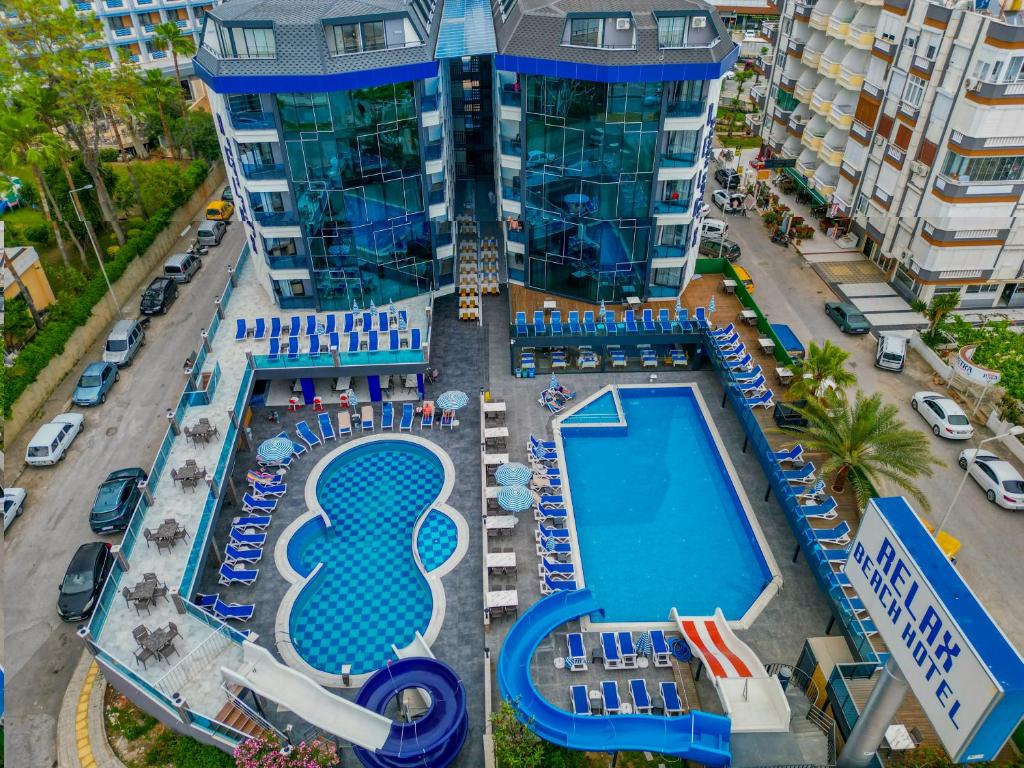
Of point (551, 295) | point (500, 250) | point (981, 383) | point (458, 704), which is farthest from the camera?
point (500, 250)

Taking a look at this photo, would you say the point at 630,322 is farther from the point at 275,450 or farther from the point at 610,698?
the point at 610,698

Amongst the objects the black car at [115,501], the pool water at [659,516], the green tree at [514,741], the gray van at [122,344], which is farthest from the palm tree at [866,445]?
the gray van at [122,344]

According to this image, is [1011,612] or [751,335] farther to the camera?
[751,335]

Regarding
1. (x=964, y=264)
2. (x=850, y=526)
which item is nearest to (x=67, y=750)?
(x=850, y=526)

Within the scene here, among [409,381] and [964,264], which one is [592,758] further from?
[964,264]

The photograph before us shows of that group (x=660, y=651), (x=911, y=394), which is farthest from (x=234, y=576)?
(x=911, y=394)

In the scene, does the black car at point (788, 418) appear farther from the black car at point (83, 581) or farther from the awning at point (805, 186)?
the black car at point (83, 581)
